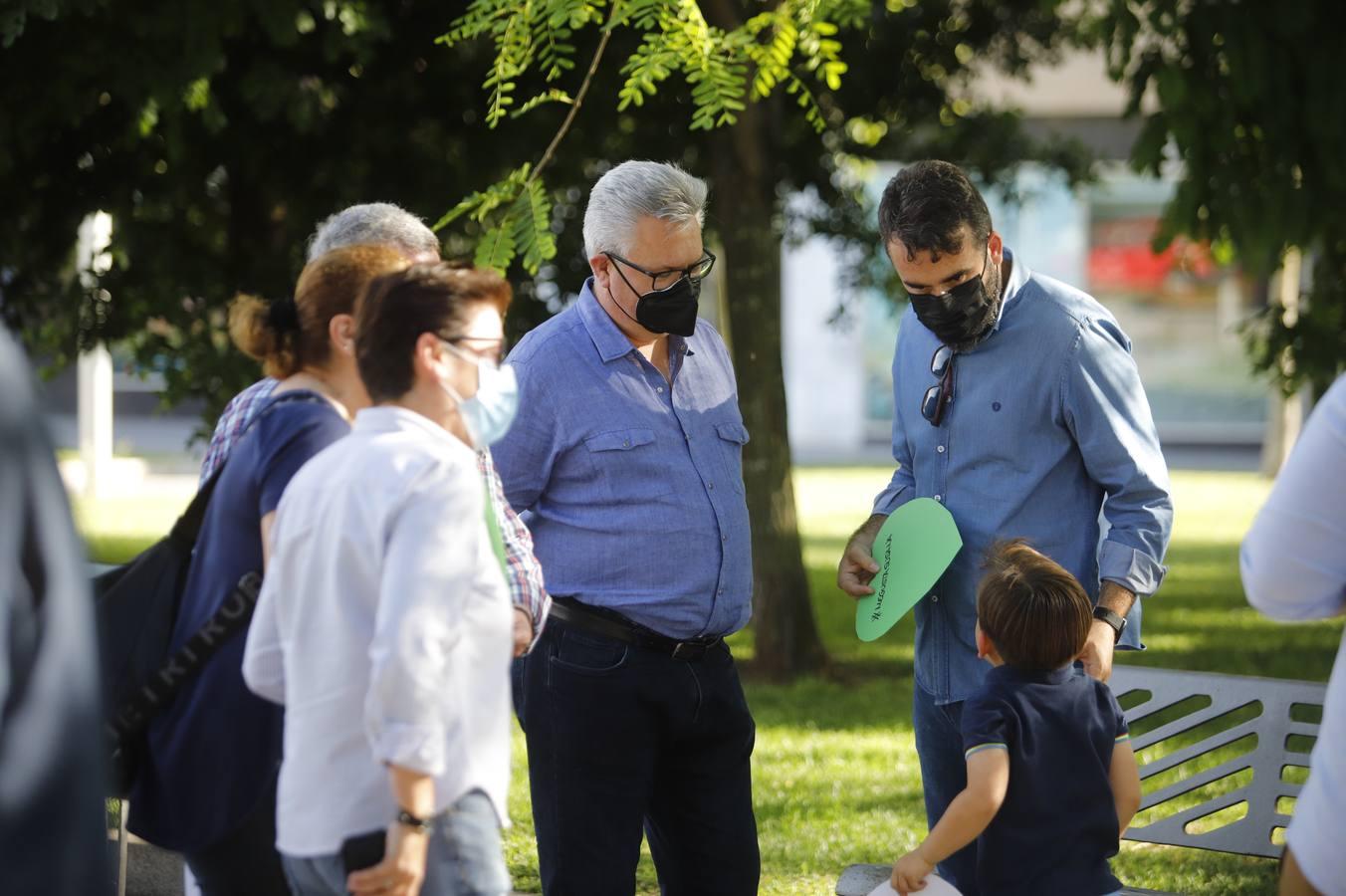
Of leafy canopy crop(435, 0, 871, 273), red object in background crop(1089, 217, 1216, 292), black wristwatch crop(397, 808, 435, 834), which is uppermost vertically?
leafy canopy crop(435, 0, 871, 273)

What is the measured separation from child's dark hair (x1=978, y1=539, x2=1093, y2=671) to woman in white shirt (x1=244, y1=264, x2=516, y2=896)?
95 centimetres

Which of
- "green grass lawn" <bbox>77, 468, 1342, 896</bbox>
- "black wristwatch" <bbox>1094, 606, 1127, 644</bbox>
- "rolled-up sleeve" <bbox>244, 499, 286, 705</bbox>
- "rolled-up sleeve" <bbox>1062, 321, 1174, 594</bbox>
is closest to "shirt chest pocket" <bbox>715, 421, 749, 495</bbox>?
"rolled-up sleeve" <bbox>1062, 321, 1174, 594</bbox>

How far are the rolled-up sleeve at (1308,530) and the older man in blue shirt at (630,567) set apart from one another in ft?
4.48

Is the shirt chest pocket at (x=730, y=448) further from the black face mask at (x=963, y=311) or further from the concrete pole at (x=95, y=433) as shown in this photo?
the concrete pole at (x=95, y=433)

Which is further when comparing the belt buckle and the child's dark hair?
the belt buckle

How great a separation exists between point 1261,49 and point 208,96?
4.89 metres

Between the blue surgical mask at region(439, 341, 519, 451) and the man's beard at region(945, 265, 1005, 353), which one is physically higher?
the man's beard at region(945, 265, 1005, 353)

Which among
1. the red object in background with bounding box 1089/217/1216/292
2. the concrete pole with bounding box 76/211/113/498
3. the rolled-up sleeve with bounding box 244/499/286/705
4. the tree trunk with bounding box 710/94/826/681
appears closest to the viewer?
the rolled-up sleeve with bounding box 244/499/286/705

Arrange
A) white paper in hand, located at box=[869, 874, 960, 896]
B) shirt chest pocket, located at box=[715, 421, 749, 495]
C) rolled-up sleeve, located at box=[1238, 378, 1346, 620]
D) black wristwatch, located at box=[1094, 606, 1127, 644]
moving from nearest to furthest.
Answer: rolled-up sleeve, located at box=[1238, 378, 1346, 620] < white paper in hand, located at box=[869, 874, 960, 896] < black wristwatch, located at box=[1094, 606, 1127, 644] < shirt chest pocket, located at box=[715, 421, 749, 495]

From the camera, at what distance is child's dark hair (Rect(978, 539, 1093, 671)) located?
9.37ft

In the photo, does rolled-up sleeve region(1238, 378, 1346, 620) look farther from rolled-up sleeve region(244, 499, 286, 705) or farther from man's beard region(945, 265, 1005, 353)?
rolled-up sleeve region(244, 499, 286, 705)

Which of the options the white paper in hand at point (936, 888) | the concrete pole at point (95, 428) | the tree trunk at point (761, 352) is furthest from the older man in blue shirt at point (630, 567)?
the concrete pole at point (95, 428)

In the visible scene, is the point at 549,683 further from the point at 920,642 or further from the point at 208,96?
the point at 208,96

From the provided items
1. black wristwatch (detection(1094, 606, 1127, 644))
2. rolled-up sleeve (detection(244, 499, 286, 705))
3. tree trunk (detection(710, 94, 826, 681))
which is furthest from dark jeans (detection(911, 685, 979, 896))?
tree trunk (detection(710, 94, 826, 681))
